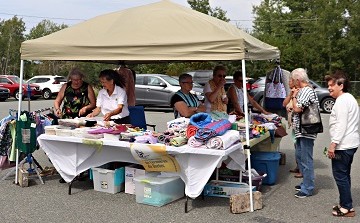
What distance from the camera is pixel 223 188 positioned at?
562cm

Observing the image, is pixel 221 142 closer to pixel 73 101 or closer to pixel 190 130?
pixel 190 130

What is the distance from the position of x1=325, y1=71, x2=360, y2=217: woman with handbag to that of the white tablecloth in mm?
1069

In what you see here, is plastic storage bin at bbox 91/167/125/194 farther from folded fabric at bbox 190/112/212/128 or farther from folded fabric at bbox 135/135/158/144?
folded fabric at bbox 190/112/212/128

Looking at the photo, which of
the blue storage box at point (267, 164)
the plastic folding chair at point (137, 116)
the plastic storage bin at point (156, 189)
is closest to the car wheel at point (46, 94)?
the plastic folding chair at point (137, 116)

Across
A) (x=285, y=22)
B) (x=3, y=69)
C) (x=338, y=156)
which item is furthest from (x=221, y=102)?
(x=3, y=69)

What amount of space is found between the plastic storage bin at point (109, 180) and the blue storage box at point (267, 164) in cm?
186

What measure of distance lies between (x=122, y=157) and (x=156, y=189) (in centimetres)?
68

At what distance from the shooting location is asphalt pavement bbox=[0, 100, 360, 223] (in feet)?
16.3

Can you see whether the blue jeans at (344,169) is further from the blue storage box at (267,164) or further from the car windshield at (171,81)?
the car windshield at (171,81)

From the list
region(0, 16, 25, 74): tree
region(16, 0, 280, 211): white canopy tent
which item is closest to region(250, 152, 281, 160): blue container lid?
region(16, 0, 280, 211): white canopy tent

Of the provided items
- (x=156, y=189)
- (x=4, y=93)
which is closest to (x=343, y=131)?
(x=156, y=189)

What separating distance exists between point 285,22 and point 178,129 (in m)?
38.6

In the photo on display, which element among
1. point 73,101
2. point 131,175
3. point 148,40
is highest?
point 148,40

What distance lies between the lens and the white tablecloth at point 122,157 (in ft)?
16.6
